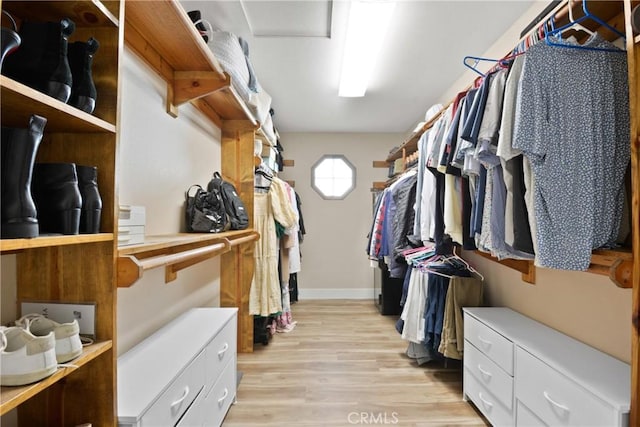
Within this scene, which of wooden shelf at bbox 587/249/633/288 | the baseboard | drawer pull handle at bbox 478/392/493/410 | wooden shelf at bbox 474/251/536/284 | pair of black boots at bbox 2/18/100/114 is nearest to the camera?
pair of black boots at bbox 2/18/100/114

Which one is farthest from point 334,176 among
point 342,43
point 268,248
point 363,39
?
point 363,39

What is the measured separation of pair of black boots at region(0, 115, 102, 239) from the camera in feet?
2.03

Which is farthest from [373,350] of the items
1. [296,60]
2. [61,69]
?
[61,69]

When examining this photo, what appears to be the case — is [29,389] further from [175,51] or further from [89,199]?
[175,51]

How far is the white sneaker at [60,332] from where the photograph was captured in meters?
0.74

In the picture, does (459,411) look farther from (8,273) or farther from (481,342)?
(8,273)

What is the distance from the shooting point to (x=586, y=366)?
1.27m

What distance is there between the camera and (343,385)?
2.14 metres

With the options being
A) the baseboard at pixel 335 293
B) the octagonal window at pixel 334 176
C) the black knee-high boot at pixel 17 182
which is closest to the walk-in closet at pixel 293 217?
the black knee-high boot at pixel 17 182

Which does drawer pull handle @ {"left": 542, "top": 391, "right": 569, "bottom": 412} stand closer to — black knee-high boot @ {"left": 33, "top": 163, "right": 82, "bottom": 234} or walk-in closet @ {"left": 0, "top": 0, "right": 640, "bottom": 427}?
walk-in closet @ {"left": 0, "top": 0, "right": 640, "bottom": 427}

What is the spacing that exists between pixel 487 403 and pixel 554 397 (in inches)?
21.2

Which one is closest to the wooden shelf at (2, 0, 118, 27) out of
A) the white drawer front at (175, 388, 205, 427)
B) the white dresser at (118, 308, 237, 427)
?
the white dresser at (118, 308, 237, 427)

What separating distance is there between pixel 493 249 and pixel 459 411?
1139 mm

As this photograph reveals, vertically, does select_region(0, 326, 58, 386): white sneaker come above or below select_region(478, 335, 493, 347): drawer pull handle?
above
